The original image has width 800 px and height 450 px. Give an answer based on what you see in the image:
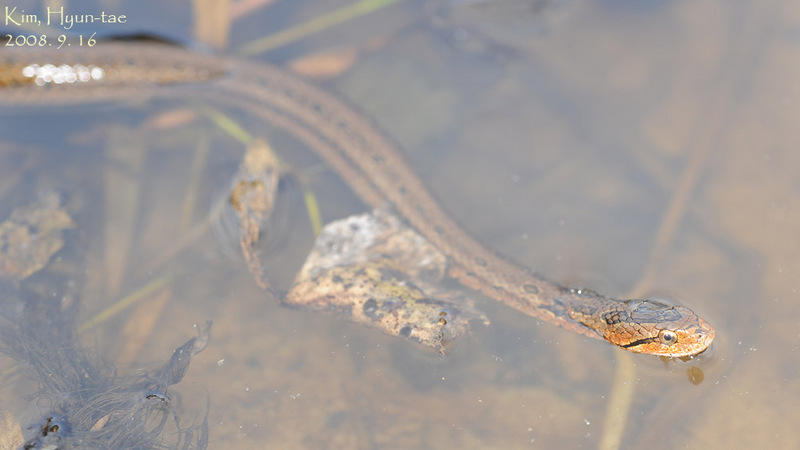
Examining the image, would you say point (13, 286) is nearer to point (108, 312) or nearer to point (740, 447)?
point (108, 312)

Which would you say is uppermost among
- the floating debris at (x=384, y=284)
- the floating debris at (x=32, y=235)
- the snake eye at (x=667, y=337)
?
the floating debris at (x=32, y=235)

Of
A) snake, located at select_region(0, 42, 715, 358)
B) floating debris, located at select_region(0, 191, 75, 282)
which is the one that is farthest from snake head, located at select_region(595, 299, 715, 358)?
floating debris, located at select_region(0, 191, 75, 282)

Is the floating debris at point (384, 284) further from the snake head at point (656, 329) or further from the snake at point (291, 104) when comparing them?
the snake head at point (656, 329)

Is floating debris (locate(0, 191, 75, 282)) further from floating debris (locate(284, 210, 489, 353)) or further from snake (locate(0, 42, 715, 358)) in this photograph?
floating debris (locate(284, 210, 489, 353))

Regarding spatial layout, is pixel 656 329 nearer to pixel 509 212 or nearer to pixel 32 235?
pixel 509 212

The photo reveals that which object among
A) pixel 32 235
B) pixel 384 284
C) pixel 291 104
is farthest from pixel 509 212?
pixel 32 235

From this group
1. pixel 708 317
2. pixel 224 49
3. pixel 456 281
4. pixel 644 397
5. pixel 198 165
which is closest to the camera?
pixel 644 397

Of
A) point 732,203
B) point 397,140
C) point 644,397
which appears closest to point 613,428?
point 644,397

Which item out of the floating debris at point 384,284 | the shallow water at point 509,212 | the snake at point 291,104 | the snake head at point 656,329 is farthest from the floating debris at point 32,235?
the snake head at point 656,329
